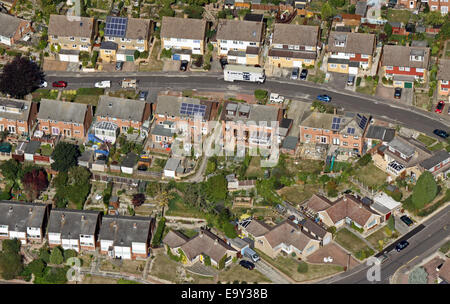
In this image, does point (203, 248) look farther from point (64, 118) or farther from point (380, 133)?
point (64, 118)

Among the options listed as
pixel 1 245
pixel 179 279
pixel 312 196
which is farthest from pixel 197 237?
pixel 1 245

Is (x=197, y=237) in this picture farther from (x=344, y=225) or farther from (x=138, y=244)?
(x=344, y=225)

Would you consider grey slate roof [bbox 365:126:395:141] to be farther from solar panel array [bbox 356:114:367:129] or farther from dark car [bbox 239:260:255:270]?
dark car [bbox 239:260:255:270]

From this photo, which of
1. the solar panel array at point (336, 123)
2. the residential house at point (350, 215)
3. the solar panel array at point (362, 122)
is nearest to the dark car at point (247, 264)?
the residential house at point (350, 215)

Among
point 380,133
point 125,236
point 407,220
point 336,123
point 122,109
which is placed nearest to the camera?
point 125,236

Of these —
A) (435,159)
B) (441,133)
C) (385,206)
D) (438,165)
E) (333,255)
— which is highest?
(441,133)

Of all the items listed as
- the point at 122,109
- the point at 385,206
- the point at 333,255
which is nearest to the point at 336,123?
the point at 385,206
